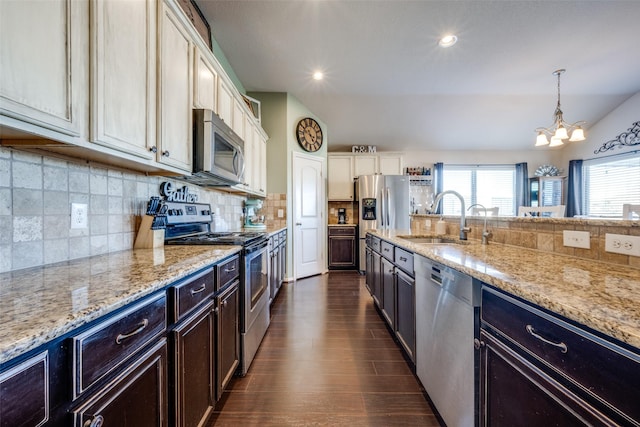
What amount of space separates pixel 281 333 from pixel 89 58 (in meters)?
2.20

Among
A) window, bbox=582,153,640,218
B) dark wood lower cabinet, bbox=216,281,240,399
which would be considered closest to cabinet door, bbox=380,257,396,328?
dark wood lower cabinet, bbox=216,281,240,399

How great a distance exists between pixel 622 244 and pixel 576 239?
186 millimetres

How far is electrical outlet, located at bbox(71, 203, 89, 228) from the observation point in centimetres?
113

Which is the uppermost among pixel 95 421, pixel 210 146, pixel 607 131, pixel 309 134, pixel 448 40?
pixel 448 40

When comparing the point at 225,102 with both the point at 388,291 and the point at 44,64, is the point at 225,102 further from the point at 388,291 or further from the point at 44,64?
the point at 388,291

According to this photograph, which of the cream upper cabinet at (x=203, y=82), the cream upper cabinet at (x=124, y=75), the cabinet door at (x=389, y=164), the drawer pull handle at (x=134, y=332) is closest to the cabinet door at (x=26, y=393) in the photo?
the drawer pull handle at (x=134, y=332)

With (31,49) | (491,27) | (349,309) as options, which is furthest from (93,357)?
(491,27)

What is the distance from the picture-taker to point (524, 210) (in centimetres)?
381

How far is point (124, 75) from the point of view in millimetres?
1087

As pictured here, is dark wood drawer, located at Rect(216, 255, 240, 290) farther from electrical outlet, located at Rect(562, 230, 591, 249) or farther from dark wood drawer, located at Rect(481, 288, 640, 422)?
electrical outlet, located at Rect(562, 230, 591, 249)

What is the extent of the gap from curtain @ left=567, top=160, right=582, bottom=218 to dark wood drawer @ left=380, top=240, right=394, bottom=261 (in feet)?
19.2

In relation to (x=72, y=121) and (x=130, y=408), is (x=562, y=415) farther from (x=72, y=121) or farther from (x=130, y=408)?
(x=72, y=121)

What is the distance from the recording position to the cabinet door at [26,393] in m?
0.43

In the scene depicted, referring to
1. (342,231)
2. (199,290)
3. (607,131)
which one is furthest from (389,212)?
(607,131)
